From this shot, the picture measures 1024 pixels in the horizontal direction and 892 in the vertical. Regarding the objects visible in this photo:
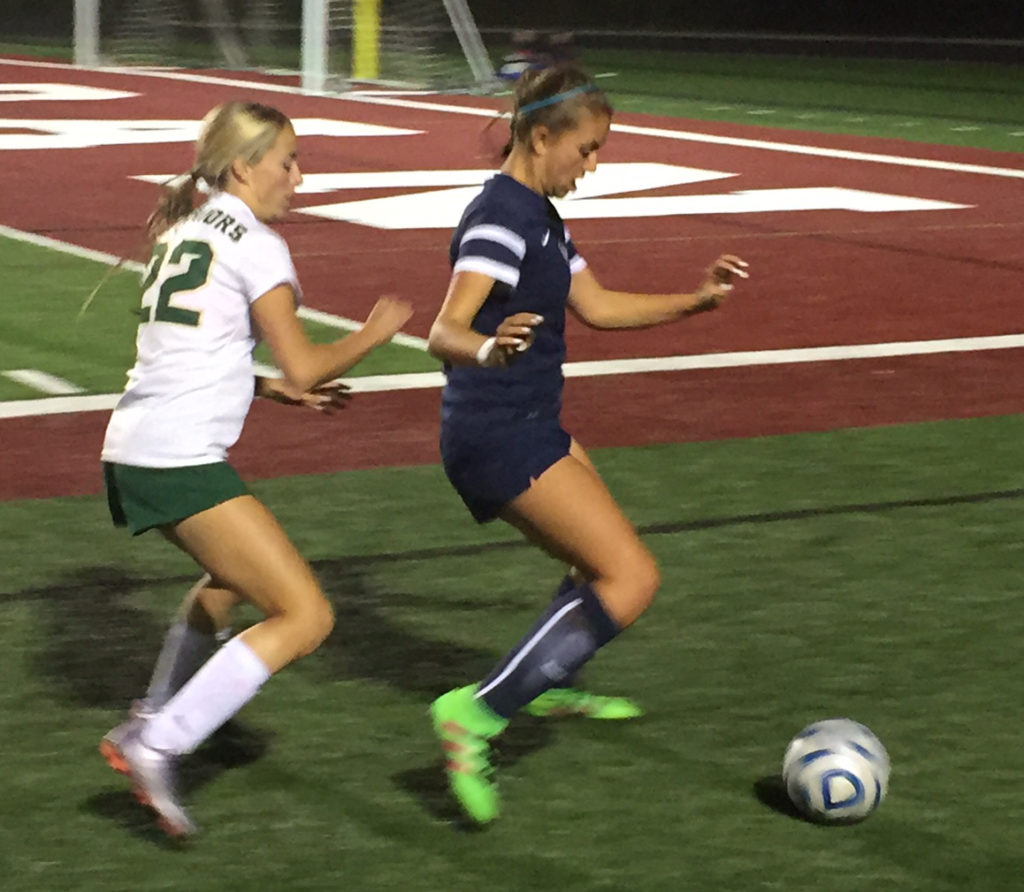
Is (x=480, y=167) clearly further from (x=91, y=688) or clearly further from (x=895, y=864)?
(x=895, y=864)

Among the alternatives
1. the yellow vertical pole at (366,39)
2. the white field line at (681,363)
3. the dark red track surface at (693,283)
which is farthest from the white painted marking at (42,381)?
the yellow vertical pole at (366,39)

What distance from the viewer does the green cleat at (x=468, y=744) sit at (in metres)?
4.41

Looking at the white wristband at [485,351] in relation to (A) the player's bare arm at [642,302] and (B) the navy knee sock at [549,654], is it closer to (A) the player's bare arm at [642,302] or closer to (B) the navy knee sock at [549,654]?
(B) the navy knee sock at [549,654]

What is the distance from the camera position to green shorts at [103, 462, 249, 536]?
13.9ft

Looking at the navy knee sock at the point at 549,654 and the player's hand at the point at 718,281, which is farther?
the player's hand at the point at 718,281

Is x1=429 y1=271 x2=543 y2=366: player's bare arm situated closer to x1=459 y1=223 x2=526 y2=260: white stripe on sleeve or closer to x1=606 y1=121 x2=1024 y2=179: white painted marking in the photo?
x1=459 y1=223 x2=526 y2=260: white stripe on sleeve

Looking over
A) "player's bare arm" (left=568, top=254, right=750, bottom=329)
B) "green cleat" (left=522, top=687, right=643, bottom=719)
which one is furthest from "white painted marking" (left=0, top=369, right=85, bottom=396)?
"player's bare arm" (left=568, top=254, right=750, bottom=329)

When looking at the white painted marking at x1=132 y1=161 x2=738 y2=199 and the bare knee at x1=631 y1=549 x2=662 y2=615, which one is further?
the white painted marking at x1=132 y1=161 x2=738 y2=199

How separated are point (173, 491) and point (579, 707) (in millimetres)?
1359

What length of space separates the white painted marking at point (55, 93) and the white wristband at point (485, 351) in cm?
2164

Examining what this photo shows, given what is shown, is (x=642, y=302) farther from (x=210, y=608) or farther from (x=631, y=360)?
(x=631, y=360)

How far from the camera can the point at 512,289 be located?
4492 millimetres

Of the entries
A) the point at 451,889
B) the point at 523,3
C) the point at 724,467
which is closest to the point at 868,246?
the point at 724,467

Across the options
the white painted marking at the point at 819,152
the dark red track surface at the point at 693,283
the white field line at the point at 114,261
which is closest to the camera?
the dark red track surface at the point at 693,283
